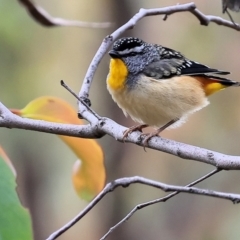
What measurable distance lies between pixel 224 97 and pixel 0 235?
523 centimetres

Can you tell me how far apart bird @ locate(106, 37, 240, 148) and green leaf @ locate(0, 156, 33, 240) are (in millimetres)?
953

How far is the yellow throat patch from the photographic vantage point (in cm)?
223

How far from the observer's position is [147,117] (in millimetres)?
2205

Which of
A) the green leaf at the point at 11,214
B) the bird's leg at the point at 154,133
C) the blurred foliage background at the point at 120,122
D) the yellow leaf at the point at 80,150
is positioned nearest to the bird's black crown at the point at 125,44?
the bird's leg at the point at 154,133

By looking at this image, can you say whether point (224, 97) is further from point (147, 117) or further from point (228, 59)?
point (147, 117)

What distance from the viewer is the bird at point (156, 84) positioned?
2.17 metres

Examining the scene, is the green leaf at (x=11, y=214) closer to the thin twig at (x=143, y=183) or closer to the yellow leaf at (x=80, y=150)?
the thin twig at (x=143, y=183)

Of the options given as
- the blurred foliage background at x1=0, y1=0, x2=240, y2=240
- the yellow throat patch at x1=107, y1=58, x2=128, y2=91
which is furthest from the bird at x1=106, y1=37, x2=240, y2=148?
the blurred foliage background at x1=0, y1=0, x2=240, y2=240

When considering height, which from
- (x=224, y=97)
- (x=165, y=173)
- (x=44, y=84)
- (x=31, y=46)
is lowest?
(x=165, y=173)

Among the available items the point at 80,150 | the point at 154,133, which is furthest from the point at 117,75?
the point at 80,150

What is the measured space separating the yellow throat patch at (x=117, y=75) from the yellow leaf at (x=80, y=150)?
0.63m

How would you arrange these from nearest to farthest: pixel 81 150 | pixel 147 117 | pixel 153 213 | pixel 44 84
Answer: pixel 81 150, pixel 147 117, pixel 44 84, pixel 153 213

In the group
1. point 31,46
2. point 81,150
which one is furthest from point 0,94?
point 81,150

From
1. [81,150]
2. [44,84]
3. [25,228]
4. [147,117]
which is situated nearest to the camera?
[25,228]
